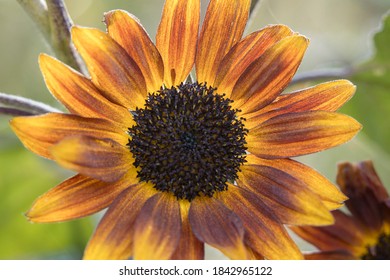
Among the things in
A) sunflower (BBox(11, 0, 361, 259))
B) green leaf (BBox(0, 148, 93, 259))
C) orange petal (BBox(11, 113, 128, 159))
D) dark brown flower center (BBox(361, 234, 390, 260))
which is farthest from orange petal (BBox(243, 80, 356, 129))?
green leaf (BBox(0, 148, 93, 259))

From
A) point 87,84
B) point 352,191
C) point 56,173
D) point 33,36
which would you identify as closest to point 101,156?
point 87,84

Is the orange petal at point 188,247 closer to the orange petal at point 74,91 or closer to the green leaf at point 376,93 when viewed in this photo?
the orange petal at point 74,91

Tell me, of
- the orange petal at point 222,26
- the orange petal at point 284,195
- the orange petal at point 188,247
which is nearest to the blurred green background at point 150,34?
the orange petal at point 222,26

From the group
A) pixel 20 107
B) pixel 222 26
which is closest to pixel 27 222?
pixel 20 107

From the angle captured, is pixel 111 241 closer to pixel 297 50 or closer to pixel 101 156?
pixel 101 156
